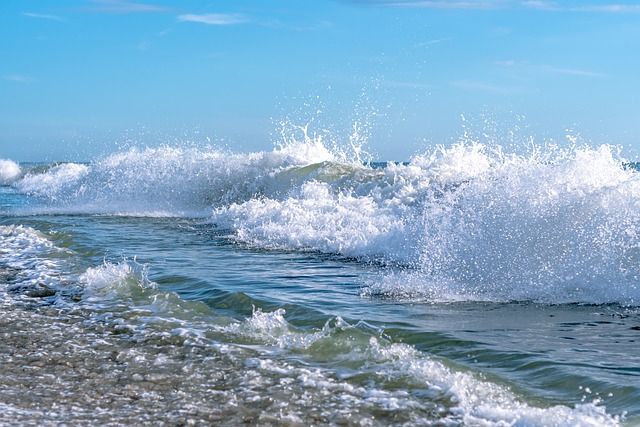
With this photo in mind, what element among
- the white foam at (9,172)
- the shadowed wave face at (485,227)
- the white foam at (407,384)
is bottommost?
the white foam at (407,384)

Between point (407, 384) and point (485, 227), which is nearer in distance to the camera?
point (407, 384)

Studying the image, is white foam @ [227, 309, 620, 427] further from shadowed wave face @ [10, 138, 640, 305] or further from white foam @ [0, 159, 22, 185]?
white foam @ [0, 159, 22, 185]

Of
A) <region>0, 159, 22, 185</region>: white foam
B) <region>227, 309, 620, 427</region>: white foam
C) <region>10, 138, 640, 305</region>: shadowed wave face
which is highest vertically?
<region>0, 159, 22, 185</region>: white foam

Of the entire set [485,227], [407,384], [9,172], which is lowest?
[407,384]

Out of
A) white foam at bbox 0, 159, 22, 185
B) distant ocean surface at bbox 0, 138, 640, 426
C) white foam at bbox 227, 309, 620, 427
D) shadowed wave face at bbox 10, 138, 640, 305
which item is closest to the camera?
white foam at bbox 227, 309, 620, 427

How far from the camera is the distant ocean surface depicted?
4461 mm

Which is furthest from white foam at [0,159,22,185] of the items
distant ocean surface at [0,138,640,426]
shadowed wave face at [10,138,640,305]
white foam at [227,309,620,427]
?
white foam at [227,309,620,427]

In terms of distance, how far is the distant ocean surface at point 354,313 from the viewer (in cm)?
446

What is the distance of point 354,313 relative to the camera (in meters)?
6.86

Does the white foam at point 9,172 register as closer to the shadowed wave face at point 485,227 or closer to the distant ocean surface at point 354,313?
the shadowed wave face at point 485,227

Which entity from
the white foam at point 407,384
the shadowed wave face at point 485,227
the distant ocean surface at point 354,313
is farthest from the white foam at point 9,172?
the white foam at point 407,384

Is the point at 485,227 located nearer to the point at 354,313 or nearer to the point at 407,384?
the point at 354,313

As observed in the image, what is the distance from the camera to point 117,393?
4.68m

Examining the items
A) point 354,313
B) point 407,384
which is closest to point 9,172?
point 354,313
